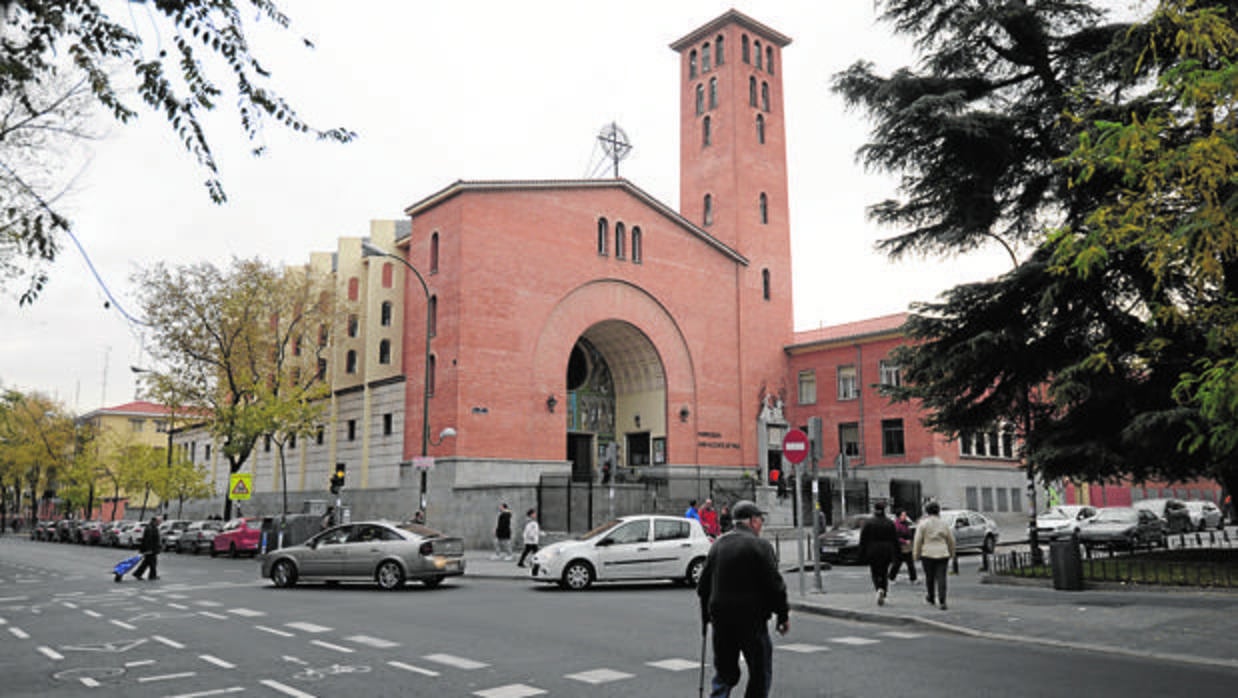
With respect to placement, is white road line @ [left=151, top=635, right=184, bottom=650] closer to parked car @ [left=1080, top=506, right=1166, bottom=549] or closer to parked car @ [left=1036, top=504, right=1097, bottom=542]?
parked car @ [left=1080, top=506, right=1166, bottom=549]

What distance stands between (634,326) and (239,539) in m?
18.6

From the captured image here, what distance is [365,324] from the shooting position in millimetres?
40625

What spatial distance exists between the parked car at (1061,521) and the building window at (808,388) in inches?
522

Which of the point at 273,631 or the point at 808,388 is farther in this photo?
the point at 808,388

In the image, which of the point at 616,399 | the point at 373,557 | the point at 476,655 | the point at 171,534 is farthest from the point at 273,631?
the point at 171,534

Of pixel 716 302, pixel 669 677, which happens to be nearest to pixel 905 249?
pixel 669 677

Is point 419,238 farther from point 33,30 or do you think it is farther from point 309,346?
point 33,30

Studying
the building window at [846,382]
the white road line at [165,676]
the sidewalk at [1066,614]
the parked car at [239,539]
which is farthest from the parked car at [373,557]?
the building window at [846,382]

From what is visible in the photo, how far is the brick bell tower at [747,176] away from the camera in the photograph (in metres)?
45.1

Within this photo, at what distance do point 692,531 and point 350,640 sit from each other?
29.9 feet

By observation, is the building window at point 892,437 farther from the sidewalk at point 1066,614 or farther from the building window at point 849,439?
the sidewalk at point 1066,614

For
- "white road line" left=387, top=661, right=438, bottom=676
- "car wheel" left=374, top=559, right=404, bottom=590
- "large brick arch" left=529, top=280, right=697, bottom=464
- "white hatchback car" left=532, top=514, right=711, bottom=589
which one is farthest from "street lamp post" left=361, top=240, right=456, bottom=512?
"white road line" left=387, top=661, right=438, bottom=676

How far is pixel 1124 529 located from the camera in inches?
1135

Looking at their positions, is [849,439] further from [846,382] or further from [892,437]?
[846,382]
